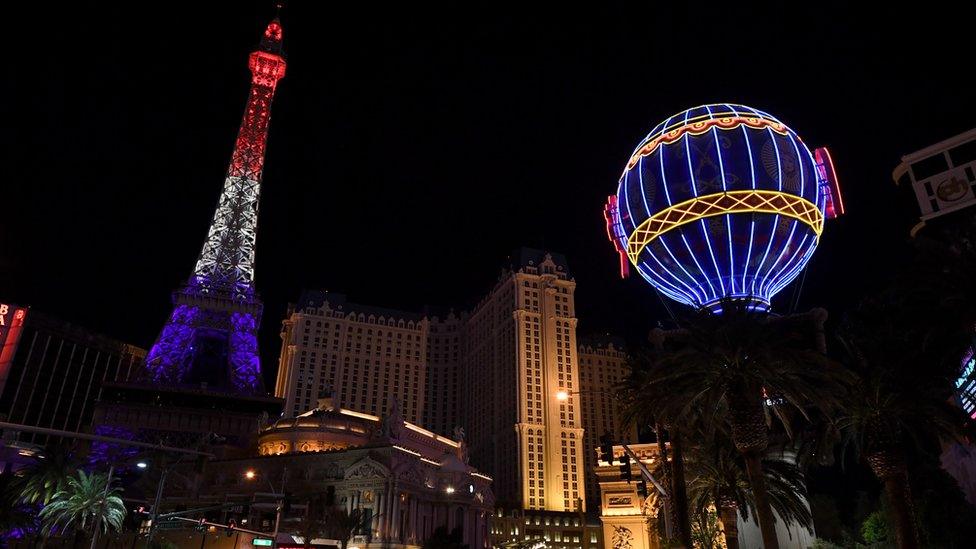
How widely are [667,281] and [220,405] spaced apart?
249ft

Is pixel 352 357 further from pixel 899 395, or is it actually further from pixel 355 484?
pixel 899 395

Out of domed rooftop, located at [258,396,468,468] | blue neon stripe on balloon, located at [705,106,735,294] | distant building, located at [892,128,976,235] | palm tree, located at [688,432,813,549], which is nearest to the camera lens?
palm tree, located at [688,432,813,549]

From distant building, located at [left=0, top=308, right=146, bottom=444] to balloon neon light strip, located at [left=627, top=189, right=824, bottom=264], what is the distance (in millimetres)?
113242

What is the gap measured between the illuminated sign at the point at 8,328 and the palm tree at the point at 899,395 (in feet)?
282

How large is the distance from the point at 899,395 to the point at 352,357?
422ft

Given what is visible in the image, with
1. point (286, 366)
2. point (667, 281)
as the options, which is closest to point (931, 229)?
point (667, 281)

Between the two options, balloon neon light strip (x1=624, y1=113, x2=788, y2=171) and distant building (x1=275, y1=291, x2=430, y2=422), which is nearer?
balloon neon light strip (x1=624, y1=113, x2=788, y2=171)

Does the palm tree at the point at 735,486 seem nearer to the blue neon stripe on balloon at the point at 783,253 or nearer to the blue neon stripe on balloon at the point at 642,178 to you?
the blue neon stripe on balloon at the point at 783,253

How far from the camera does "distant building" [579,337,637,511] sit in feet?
442

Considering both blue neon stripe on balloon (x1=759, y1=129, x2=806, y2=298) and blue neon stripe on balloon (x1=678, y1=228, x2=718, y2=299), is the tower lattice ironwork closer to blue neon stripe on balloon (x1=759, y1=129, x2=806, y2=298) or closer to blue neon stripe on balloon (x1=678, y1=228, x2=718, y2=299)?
blue neon stripe on balloon (x1=678, y1=228, x2=718, y2=299)

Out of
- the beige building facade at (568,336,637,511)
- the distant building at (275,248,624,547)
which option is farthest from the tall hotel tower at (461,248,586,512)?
the beige building facade at (568,336,637,511)

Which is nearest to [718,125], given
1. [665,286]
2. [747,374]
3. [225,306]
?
[665,286]

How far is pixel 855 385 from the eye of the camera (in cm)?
2678

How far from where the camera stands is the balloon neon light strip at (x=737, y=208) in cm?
3441
